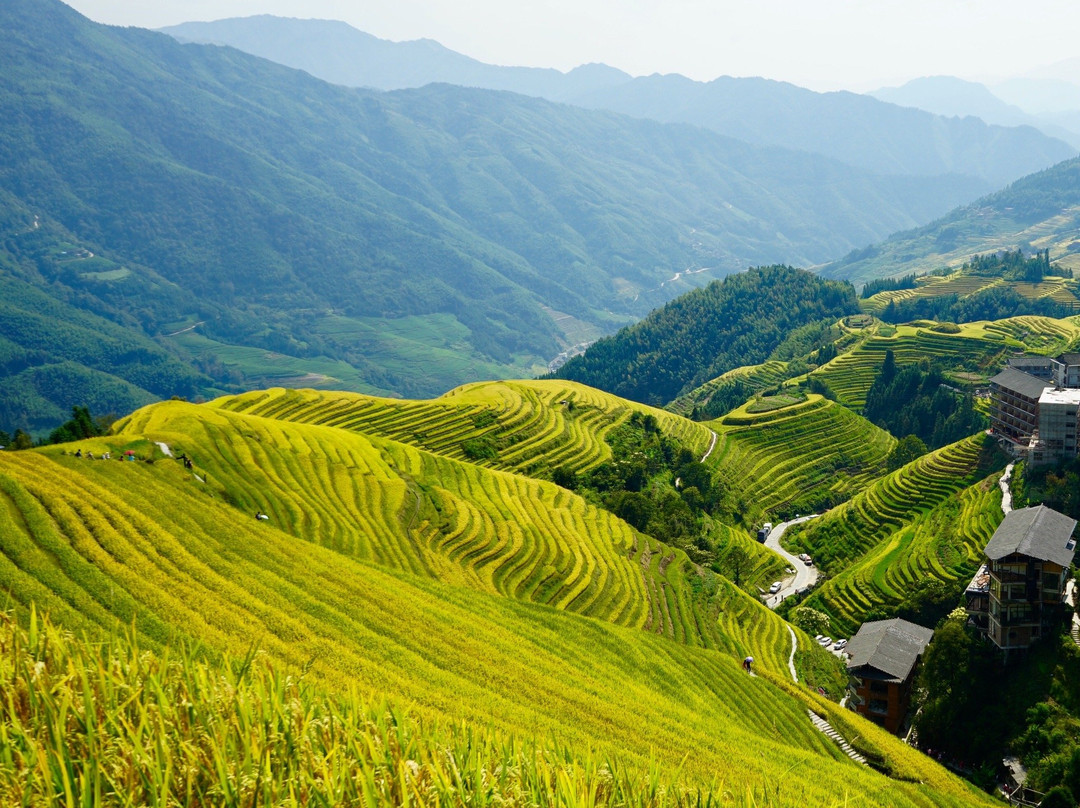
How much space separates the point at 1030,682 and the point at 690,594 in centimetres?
1929

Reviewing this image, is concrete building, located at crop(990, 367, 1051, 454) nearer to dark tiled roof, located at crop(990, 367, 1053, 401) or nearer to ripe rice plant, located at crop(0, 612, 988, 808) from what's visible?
dark tiled roof, located at crop(990, 367, 1053, 401)

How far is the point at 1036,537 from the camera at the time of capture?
1713 inches

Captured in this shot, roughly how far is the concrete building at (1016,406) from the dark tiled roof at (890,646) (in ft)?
77.1

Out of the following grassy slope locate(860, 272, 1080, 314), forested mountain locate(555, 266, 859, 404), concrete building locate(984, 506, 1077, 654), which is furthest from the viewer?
forested mountain locate(555, 266, 859, 404)

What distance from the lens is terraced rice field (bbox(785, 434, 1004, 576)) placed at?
70.5 metres

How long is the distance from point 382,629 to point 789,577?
2025 inches

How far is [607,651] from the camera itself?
34.2m

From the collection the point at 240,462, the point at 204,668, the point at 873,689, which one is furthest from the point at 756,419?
the point at 204,668

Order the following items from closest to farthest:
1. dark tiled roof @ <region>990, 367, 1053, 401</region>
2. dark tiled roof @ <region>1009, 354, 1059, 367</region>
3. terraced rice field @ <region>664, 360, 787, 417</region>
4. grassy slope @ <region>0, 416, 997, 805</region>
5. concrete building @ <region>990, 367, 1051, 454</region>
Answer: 1. grassy slope @ <region>0, 416, 997, 805</region>
2. dark tiled roof @ <region>990, 367, 1053, 401</region>
3. concrete building @ <region>990, 367, 1051, 454</region>
4. dark tiled roof @ <region>1009, 354, 1059, 367</region>
5. terraced rice field @ <region>664, 360, 787, 417</region>

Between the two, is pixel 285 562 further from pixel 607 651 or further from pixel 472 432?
pixel 472 432

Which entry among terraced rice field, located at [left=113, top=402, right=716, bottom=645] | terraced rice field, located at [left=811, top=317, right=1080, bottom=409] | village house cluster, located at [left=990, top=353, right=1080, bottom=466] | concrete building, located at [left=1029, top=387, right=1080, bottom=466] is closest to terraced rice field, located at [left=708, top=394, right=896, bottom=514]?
village house cluster, located at [left=990, top=353, right=1080, bottom=466]

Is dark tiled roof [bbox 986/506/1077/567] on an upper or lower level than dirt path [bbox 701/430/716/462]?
upper

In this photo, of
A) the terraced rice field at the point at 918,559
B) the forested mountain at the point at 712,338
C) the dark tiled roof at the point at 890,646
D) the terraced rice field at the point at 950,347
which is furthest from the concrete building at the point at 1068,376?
the forested mountain at the point at 712,338

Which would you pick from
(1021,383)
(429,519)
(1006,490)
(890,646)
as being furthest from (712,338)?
(429,519)
